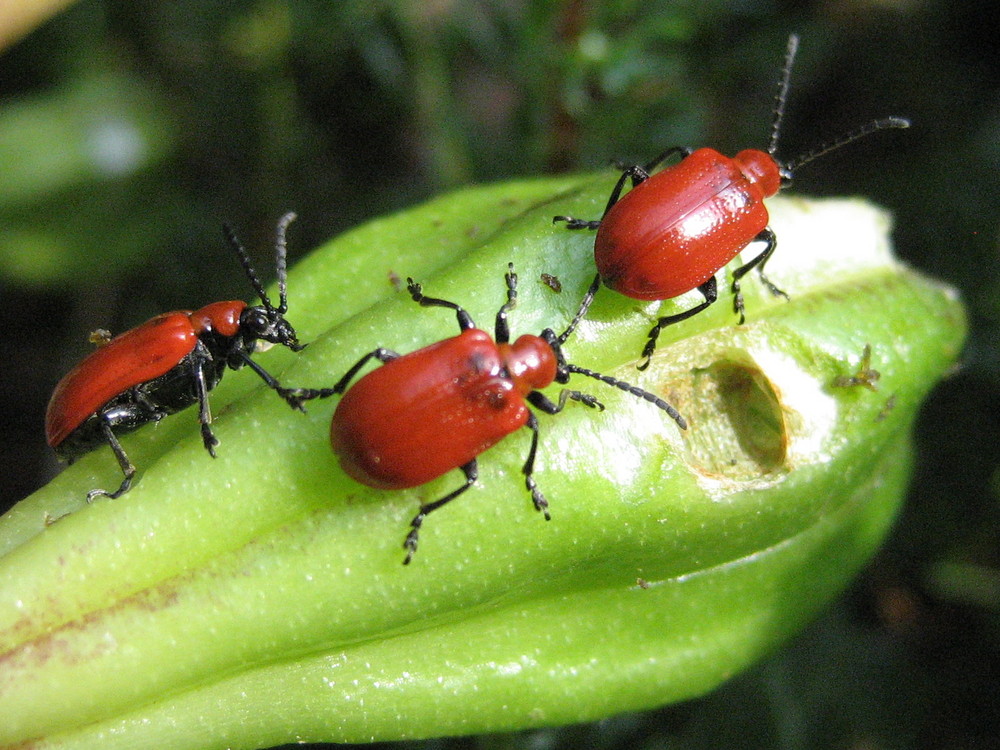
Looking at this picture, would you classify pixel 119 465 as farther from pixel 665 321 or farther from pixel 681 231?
pixel 681 231

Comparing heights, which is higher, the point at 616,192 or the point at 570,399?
the point at 616,192

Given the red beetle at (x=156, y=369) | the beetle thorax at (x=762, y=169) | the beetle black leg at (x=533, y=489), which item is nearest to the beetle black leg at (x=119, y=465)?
the red beetle at (x=156, y=369)

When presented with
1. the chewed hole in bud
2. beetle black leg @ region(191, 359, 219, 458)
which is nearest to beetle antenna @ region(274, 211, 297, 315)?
beetle black leg @ region(191, 359, 219, 458)

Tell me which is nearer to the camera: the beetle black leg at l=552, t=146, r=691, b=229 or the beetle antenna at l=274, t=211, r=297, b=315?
the beetle black leg at l=552, t=146, r=691, b=229

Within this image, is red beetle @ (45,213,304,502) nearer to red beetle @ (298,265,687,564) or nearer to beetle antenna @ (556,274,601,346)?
red beetle @ (298,265,687,564)

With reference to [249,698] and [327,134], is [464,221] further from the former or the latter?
[327,134]

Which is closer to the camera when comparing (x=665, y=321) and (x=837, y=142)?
(x=665, y=321)

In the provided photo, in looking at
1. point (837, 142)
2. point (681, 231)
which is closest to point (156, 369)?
point (681, 231)
